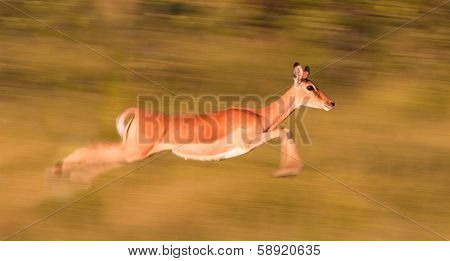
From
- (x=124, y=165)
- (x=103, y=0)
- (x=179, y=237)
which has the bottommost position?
(x=179, y=237)

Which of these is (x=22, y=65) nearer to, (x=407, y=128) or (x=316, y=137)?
(x=316, y=137)

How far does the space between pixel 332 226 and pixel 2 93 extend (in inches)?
75.0

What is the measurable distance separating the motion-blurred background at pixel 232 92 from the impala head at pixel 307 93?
44 mm

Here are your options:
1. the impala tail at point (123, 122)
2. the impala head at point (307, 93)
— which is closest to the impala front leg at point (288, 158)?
the impala head at point (307, 93)

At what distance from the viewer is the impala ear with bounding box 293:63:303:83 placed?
5383 millimetres

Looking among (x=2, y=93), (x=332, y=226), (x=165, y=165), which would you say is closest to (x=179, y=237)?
(x=165, y=165)

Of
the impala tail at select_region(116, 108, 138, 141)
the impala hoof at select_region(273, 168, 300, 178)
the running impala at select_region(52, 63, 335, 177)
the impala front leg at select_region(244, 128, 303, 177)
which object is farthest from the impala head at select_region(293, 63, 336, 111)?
the impala tail at select_region(116, 108, 138, 141)

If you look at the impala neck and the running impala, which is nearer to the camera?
the running impala

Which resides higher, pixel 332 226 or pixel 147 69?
pixel 147 69

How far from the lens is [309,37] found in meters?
5.41

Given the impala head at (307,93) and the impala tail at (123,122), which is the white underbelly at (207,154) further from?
the impala head at (307,93)

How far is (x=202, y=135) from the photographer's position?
17.4ft

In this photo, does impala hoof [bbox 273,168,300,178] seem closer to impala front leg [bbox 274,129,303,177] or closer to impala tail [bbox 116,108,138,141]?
Result: impala front leg [bbox 274,129,303,177]

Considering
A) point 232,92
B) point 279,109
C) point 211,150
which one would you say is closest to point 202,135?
point 211,150
